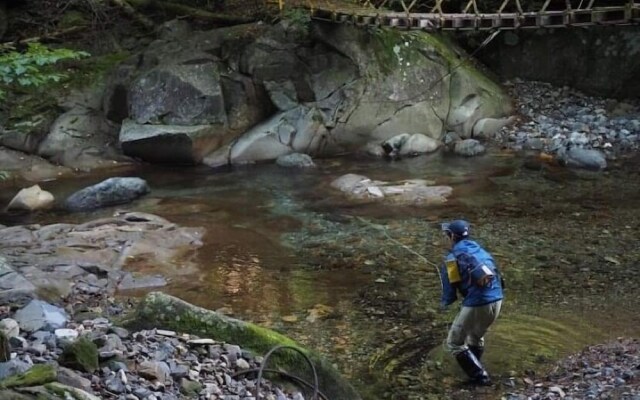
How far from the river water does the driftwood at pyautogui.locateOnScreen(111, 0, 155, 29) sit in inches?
191

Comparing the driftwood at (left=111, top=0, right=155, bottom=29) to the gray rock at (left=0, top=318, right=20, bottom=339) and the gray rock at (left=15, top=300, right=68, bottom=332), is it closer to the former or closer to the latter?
the gray rock at (left=15, top=300, right=68, bottom=332)

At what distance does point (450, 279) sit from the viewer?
6133 mm

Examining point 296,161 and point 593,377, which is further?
point 296,161

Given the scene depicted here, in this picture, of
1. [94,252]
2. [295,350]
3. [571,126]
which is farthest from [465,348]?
[571,126]

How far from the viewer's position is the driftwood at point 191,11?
57.9ft

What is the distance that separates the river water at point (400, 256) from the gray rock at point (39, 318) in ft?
7.09

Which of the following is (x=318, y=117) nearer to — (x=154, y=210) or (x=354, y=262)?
(x=154, y=210)

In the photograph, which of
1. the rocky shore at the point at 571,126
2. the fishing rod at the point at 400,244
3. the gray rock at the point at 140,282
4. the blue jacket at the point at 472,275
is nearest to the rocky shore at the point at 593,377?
the blue jacket at the point at 472,275

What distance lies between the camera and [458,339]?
6215 millimetres

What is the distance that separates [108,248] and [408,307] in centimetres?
395

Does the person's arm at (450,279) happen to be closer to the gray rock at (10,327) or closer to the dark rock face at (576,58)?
the gray rock at (10,327)

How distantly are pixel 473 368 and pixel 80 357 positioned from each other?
3092 mm

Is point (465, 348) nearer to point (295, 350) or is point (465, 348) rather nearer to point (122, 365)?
point (295, 350)

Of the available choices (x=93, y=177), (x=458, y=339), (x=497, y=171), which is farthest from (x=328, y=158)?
(x=458, y=339)
